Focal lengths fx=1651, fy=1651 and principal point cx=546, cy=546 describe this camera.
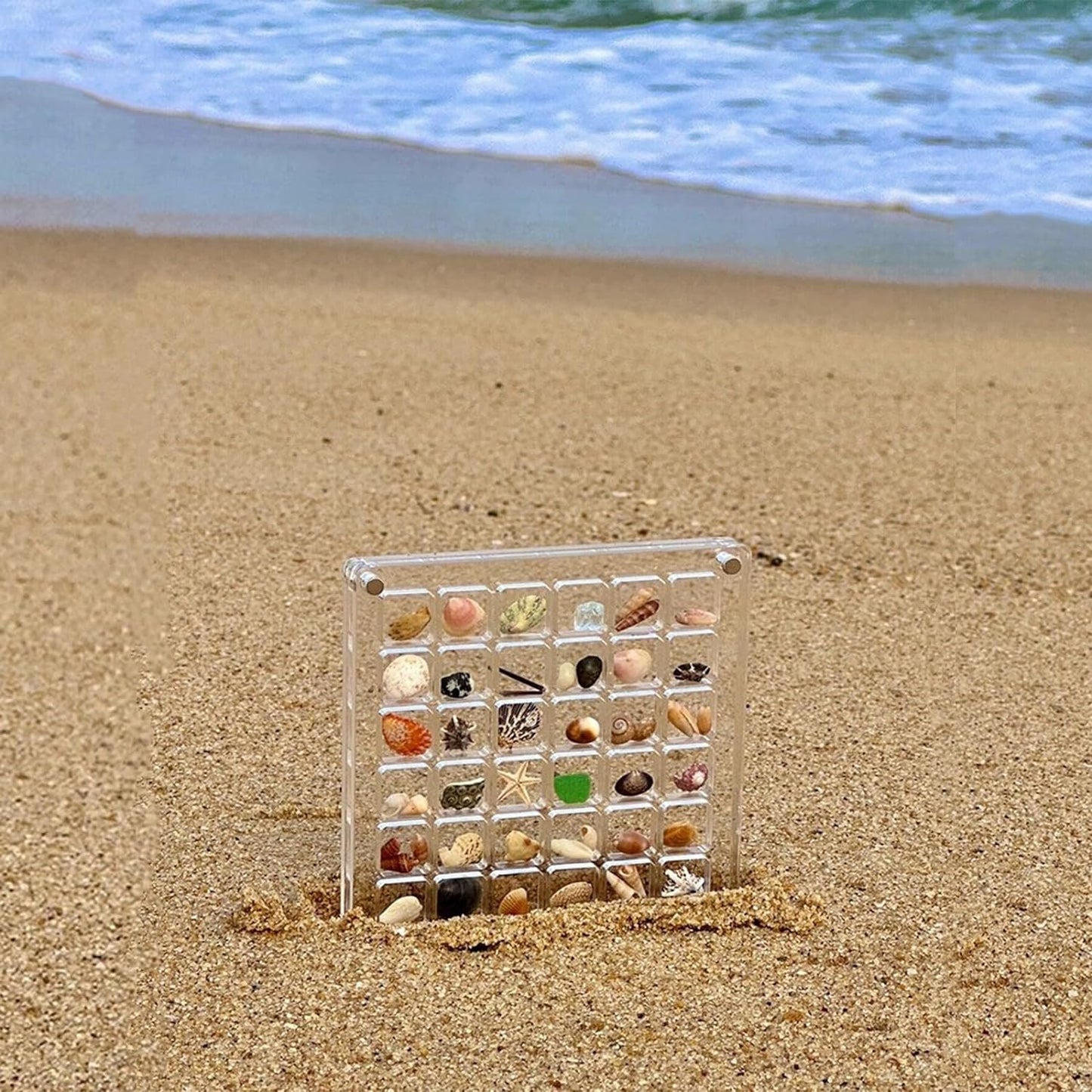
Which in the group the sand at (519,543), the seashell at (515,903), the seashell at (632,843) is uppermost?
the seashell at (632,843)

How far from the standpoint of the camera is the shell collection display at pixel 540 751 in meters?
2.05

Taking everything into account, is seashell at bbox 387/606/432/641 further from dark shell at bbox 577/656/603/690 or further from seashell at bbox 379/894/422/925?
seashell at bbox 379/894/422/925

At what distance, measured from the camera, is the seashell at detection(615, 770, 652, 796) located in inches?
84.7

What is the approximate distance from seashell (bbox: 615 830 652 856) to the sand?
0.09 m

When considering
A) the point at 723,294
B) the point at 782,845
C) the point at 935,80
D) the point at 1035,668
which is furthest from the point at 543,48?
the point at 782,845

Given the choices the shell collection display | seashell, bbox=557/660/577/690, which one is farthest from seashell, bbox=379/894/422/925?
seashell, bbox=557/660/577/690

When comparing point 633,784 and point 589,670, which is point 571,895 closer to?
point 633,784

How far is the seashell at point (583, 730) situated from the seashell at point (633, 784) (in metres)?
0.07

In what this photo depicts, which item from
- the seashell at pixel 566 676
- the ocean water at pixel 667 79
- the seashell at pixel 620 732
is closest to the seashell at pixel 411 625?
the seashell at pixel 566 676

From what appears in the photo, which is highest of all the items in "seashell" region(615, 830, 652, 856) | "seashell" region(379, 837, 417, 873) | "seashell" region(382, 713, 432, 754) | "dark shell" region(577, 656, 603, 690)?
"dark shell" region(577, 656, 603, 690)

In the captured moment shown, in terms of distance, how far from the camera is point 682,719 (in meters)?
2.17

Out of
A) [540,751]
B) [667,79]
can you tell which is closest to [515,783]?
[540,751]

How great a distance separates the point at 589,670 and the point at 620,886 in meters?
0.30

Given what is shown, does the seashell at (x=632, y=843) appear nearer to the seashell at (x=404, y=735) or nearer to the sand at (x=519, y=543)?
the sand at (x=519, y=543)
